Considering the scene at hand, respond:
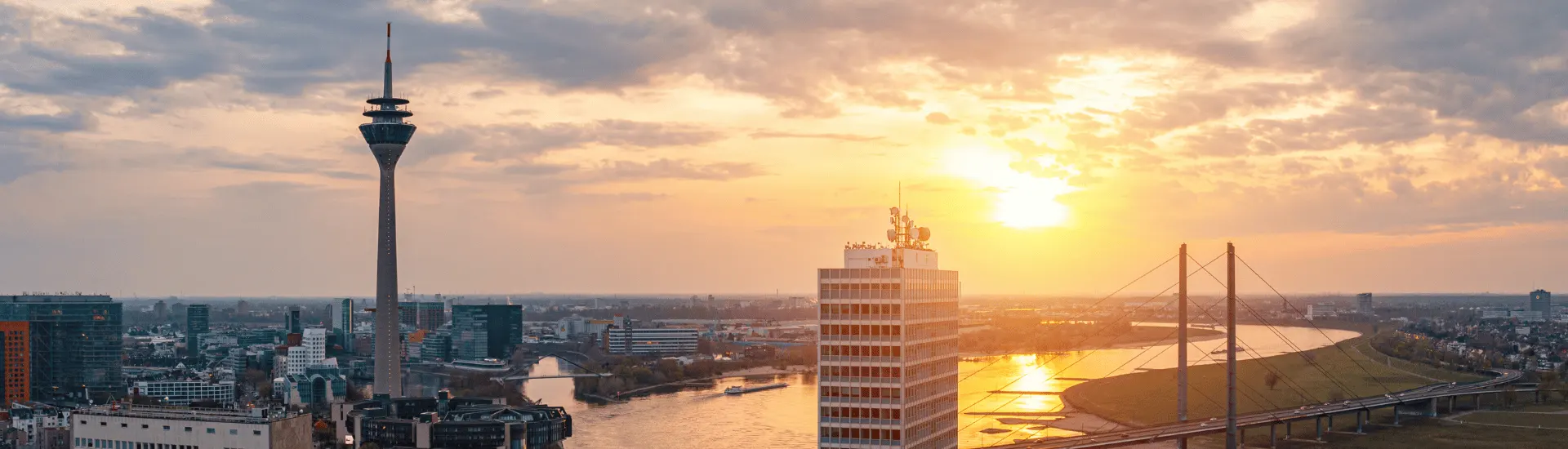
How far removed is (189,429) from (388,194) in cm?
6729

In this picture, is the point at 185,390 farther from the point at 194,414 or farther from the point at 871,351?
the point at 871,351

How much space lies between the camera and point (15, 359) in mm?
124750

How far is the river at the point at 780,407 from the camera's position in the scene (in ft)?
295

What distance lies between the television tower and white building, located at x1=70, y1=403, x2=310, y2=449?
5845cm

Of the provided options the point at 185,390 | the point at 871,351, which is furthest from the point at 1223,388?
the point at 185,390

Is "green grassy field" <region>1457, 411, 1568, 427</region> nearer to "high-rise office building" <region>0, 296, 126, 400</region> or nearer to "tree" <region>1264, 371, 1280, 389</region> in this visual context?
"tree" <region>1264, 371, 1280, 389</region>

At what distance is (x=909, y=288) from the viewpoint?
4350 centimetres

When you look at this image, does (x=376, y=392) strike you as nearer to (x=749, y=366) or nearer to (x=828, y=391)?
(x=749, y=366)

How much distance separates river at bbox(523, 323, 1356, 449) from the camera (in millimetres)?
89812

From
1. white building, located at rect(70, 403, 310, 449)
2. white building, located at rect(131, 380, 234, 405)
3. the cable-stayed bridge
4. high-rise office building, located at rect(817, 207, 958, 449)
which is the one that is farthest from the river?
high-rise office building, located at rect(817, 207, 958, 449)

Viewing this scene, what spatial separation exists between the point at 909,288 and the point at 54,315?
12710 centimetres

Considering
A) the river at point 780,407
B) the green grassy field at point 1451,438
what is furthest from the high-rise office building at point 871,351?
the green grassy field at point 1451,438

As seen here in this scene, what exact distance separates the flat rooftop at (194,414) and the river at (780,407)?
28.4 meters

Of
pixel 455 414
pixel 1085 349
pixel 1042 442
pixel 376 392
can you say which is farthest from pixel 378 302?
pixel 1085 349
